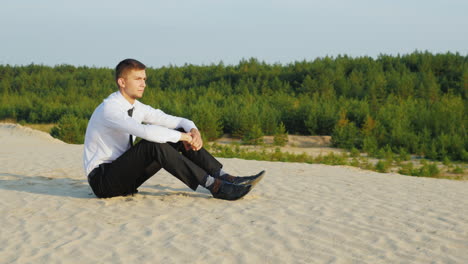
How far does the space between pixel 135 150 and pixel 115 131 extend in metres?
0.42

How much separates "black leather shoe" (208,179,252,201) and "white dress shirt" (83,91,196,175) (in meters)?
0.69

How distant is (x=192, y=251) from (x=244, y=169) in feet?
18.2

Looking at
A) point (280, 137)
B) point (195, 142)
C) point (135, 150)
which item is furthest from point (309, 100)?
point (135, 150)

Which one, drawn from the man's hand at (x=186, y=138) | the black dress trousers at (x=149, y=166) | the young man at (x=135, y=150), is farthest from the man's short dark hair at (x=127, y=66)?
the man's hand at (x=186, y=138)

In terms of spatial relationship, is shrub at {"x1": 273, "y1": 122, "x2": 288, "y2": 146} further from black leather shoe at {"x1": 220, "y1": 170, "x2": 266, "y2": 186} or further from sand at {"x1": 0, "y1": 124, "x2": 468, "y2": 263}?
black leather shoe at {"x1": 220, "y1": 170, "x2": 266, "y2": 186}

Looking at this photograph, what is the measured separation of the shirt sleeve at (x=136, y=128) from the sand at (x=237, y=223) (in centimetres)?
82

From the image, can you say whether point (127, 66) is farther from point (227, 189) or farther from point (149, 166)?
point (227, 189)

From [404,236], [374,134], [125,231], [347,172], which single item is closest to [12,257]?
[125,231]

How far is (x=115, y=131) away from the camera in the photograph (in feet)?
19.2

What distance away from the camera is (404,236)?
199 inches

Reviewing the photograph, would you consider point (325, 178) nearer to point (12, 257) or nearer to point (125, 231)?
point (125, 231)

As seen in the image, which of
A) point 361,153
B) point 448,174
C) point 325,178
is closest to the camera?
point 325,178

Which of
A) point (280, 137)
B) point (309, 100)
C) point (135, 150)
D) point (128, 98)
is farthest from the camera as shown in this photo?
point (309, 100)

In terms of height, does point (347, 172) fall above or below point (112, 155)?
below
